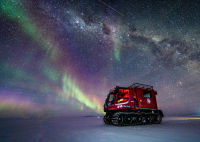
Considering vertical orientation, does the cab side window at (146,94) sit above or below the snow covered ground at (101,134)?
above

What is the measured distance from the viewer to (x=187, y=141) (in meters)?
6.84

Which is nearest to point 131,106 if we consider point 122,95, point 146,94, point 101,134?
point 122,95

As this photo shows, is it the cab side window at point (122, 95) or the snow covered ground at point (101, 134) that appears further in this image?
the cab side window at point (122, 95)

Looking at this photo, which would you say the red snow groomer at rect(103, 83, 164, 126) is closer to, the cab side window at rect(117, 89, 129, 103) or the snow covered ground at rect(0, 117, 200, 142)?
the cab side window at rect(117, 89, 129, 103)

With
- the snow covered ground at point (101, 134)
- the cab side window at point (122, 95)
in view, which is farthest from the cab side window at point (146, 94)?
the snow covered ground at point (101, 134)

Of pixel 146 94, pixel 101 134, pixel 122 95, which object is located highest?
pixel 146 94

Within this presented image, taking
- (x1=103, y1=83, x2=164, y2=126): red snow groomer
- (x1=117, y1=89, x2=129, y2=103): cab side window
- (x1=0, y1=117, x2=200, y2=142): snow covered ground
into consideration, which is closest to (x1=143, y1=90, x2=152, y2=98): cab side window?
(x1=103, y1=83, x2=164, y2=126): red snow groomer

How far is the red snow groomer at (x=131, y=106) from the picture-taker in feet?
50.1

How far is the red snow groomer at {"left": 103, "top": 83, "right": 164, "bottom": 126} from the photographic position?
15.3 metres

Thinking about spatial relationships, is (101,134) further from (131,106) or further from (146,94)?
(146,94)

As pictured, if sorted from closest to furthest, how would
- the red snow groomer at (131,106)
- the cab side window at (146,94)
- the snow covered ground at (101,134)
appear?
1. the snow covered ground at (101,134)
2. the red snow groomer at (131,106)
3. the cab side window at (146,94)

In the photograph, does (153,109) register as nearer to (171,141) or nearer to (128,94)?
(128,94)

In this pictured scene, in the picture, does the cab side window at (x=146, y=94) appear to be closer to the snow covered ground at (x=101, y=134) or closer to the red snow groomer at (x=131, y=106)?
the red snow groomer at (x=131, y=106)

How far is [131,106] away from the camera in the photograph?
15.5 metres
